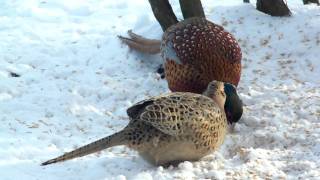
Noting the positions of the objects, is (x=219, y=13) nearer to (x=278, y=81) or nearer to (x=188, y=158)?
(x=278, y=81)

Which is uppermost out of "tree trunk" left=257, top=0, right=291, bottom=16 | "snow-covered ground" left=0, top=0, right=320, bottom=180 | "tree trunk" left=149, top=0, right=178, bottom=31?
"tree trunk" left=149, top=0, right=178, bottom=31

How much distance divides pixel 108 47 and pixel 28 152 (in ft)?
9.17

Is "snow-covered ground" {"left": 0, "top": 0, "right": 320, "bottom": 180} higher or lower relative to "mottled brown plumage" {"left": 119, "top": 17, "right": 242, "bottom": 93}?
lower

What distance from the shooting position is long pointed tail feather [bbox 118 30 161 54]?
685 cm

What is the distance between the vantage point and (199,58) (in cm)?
531

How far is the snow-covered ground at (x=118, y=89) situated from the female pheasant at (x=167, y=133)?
0.10 m

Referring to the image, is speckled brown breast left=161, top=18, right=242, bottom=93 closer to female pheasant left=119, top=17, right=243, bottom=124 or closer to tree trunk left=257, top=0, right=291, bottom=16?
female pheasant left=119, top=17, right=243, bottom=124

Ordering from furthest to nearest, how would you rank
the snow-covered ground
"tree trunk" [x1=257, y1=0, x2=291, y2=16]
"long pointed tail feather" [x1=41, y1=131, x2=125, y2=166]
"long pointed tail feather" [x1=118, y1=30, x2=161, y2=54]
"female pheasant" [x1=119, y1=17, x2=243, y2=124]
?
"tree trunk" [x1=257, y1=0, x2=291, y2=16], "long pointed tail feather" [x1=118, y1=30, x2=161, y2=54], "female pheasant" [x1=119, y1=17, x2=243, y2=124], the snow-covered ground, "long pointed tail feather" [x1=41, y1=131, x2=125, y2=166]

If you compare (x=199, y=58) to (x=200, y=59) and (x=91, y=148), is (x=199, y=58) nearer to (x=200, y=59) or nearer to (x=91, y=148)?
(x=200, y=59)

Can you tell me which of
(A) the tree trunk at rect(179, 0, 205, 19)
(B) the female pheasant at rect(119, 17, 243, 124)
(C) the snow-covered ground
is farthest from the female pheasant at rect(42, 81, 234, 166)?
(A) the tree trunk at rect(179, 0, 205, 19)

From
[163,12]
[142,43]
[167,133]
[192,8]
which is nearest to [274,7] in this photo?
[192,8]

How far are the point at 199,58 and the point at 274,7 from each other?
2208 mm

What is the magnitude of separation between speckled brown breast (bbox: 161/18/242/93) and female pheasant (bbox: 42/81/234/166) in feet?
2.84

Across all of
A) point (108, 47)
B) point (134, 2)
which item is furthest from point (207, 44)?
point (134, 2)
